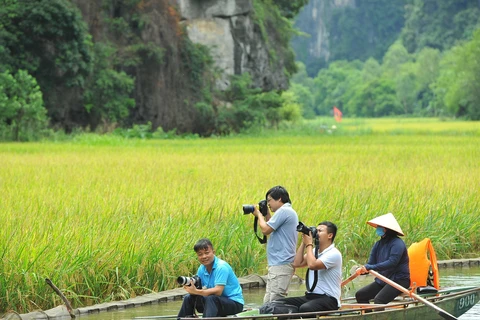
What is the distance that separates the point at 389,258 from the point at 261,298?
2050 millimetres

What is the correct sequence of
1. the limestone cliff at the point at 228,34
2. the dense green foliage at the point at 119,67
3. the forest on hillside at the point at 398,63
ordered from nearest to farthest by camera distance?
the dense green foliage at the point at 119,67 < the limestone cliff at the point at 228,34 < the forest on hillside at the point at 398,63

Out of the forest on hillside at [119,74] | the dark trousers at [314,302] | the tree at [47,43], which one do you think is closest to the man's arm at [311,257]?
the dark trousers at [314,302]

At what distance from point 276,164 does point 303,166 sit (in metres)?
0.90

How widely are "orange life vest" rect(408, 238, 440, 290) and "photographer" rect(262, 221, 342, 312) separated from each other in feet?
3.97

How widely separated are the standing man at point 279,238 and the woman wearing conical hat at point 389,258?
688 millimetres

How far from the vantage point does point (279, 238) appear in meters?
8.48

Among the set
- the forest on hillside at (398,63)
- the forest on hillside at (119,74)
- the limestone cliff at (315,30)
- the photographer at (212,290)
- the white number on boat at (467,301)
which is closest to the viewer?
the photographer at (212,290)

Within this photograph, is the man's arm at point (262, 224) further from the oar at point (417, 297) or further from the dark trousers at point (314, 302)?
the oar at point (417, 297)

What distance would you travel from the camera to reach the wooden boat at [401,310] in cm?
777

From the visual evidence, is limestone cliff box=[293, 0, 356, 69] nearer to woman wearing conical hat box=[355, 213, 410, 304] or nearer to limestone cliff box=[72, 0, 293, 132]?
limestone cliff box=[72, 0, 293, 132]

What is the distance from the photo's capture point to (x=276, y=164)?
23359 mm

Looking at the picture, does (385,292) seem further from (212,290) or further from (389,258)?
(212,290)

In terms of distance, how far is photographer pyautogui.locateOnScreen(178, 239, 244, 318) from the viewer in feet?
25.8

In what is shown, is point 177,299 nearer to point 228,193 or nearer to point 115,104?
point 228,193
